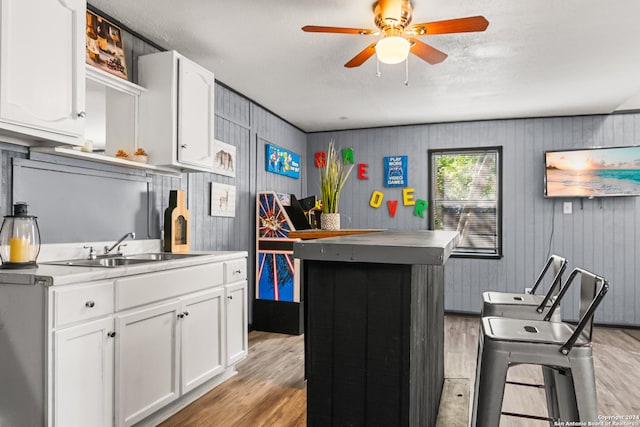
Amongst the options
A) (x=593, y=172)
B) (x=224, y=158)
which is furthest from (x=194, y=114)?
(x=593, y=172)

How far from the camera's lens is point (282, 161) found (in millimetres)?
5051

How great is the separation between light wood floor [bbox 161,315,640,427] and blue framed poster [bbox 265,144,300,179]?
1899 mm

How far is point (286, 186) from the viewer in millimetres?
5266

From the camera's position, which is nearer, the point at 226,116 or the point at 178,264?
the point at 178,264

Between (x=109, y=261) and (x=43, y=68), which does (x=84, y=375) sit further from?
(x=43, y=68)

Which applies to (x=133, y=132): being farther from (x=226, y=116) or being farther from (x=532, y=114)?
(x=532, y=114)

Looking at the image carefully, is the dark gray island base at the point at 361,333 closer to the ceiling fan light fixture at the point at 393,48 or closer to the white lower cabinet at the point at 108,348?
the white lower cabinet at the point at 108,348

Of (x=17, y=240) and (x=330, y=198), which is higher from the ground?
(x=330, y=198)

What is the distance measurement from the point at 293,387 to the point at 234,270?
35.8 inches

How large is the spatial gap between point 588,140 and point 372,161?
251 cm

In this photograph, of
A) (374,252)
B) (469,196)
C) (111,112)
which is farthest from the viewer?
(469,196)

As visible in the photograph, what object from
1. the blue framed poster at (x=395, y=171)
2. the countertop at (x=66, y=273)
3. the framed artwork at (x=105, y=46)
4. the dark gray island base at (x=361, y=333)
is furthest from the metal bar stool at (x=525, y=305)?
the blue framed poster at (x=395, y=171)

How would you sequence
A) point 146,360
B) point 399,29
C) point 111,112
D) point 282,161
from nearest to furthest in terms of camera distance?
point 146,360 → point 399,29 → point 111,112 → point 282,161

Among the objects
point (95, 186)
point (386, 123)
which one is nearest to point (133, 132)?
point (95, 186)
